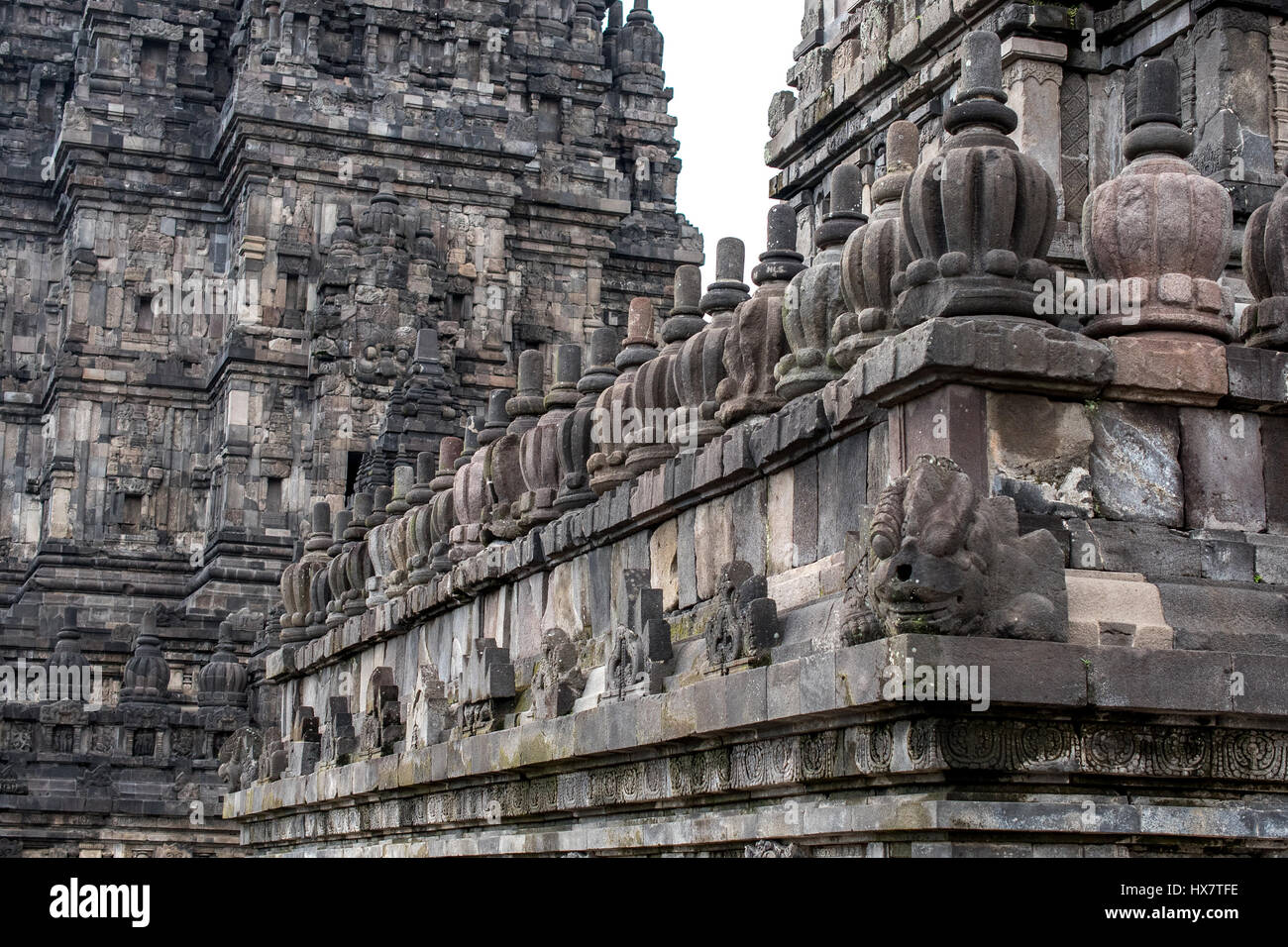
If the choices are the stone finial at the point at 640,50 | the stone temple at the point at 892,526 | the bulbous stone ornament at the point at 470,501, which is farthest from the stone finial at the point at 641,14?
the bulbous stone ornament at the point at 470,501

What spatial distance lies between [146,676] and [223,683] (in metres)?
1.29

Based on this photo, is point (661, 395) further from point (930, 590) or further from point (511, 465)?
point (930, 590)

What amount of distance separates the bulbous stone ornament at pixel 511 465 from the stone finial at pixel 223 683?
63.8 ft

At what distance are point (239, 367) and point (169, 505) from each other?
3823 millimetres

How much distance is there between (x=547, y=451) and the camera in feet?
51.8

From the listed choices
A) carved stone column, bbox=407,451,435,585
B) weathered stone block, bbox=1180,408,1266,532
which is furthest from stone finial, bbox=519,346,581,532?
weathered stone block, bbox=1180,408,1266,532

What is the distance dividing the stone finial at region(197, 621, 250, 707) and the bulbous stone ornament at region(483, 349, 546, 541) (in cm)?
1944

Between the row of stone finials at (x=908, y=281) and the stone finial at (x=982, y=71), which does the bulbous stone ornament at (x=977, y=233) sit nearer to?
the row of stone finials at (x=908, y=281)

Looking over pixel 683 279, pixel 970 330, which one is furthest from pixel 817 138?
pixel 970 330

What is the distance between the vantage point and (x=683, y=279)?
1436 cm

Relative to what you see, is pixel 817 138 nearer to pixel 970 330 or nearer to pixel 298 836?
pixel 970 330
